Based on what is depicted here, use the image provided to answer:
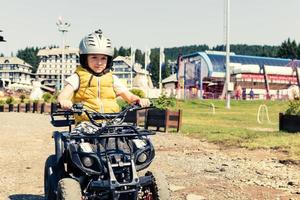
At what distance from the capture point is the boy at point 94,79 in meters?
4.54

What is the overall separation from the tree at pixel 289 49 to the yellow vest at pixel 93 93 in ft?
426

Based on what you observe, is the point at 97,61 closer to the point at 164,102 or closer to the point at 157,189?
the point at 157,189

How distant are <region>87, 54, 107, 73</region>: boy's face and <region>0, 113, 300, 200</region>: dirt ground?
6.79ft

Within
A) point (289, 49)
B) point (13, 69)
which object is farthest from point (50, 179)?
point (13, 69)

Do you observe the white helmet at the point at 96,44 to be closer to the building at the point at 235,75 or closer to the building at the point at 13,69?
the building at the point at 235,75

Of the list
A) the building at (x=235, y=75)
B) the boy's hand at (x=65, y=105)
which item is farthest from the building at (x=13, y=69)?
the boy's hand at (x=65, y=105)

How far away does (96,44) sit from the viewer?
177 inches

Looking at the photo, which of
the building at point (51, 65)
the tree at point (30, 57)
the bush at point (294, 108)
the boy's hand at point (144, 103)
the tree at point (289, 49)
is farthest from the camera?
the tree at point (30, 57)

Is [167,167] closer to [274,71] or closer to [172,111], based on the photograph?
[172,111]

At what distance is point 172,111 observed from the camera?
15.7 m

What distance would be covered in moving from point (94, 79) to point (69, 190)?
137 centimetres

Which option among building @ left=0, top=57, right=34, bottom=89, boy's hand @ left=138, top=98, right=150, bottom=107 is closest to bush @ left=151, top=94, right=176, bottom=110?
boy's hand @ left=138, top=98, right=150, bottom=107

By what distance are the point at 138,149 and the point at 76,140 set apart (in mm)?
567

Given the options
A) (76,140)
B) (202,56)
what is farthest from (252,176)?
(202,56)
